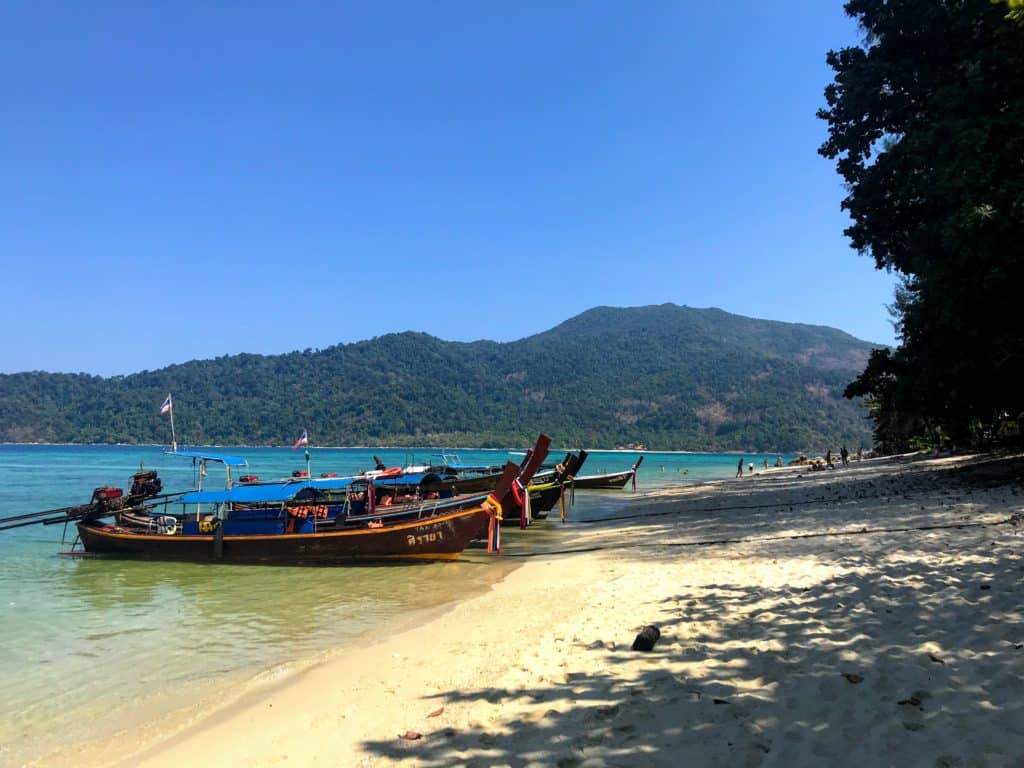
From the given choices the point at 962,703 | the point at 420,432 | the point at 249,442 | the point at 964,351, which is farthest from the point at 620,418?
the point at 962,703

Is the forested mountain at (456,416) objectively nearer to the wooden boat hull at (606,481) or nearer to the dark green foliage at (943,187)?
the wooden boat hull at (606,481)

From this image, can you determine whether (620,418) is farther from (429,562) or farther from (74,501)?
(429,562)

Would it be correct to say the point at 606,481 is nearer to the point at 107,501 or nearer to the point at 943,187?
the point at 107,501

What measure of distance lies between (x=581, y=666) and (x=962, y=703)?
3.31 m

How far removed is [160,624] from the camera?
11602mm

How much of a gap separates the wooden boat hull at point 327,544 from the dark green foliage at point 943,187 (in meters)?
12.8

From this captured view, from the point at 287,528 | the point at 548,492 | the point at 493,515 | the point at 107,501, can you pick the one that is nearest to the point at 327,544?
the point at 287,528

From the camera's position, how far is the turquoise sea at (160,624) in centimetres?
777

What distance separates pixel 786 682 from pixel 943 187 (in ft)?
43.1

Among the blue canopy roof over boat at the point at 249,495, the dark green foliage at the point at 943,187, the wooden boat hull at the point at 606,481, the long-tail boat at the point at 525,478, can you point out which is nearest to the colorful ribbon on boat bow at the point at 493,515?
the long-tail boat at the point at 525,478

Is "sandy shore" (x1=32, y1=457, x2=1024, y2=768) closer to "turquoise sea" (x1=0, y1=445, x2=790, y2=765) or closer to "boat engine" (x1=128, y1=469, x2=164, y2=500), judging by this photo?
"turquoise sea" (x1=0, y1=445, x2=790, y2=765)

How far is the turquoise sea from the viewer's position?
7766 millimetres

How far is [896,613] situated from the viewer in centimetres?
655

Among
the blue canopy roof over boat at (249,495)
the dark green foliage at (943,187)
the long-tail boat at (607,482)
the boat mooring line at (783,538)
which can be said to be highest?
the dark green foliage at (943,187)
